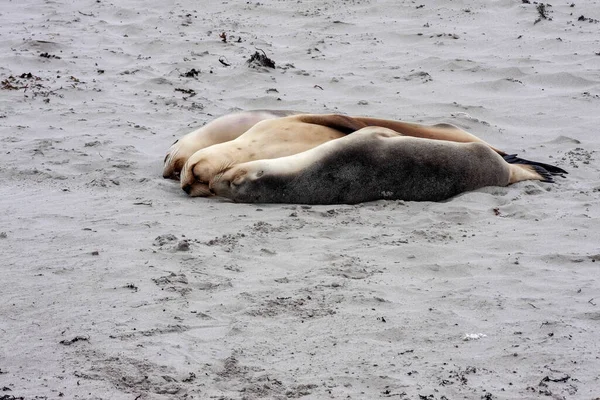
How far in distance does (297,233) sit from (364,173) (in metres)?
0.88

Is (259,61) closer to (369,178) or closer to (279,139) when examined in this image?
(279,139)

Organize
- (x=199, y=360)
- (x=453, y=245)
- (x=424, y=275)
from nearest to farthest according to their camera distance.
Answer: (x=199, y=360), (x=424, y=275), (x=453, y=245)

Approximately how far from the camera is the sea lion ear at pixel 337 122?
636 centimetres

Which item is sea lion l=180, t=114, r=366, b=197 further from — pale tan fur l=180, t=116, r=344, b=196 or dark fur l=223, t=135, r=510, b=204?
dark fur l=223, t=135, r=510, b=204

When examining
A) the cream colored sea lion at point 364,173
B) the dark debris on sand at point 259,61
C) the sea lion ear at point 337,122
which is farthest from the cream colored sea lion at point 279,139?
the dark debris on sand at point 259,61

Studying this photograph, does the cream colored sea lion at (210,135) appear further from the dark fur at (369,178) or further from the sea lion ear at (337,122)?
the dark fur at (369,178)

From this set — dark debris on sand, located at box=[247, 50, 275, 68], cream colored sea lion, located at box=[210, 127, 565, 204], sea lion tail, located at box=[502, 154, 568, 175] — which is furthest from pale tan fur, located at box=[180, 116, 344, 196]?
dark debris on sand, located at box=[247, 50, 275, 68]

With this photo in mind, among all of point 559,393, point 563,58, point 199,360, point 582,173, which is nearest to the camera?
point 559,393

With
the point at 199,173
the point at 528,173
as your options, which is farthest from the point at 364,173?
the point at 528,173

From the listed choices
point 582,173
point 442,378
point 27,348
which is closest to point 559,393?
point 442,378

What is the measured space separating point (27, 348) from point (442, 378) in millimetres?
1592

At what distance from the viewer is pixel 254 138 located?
20.9 ft

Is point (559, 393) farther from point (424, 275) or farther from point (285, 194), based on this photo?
point (285, 194)

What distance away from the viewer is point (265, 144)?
20.7ft
